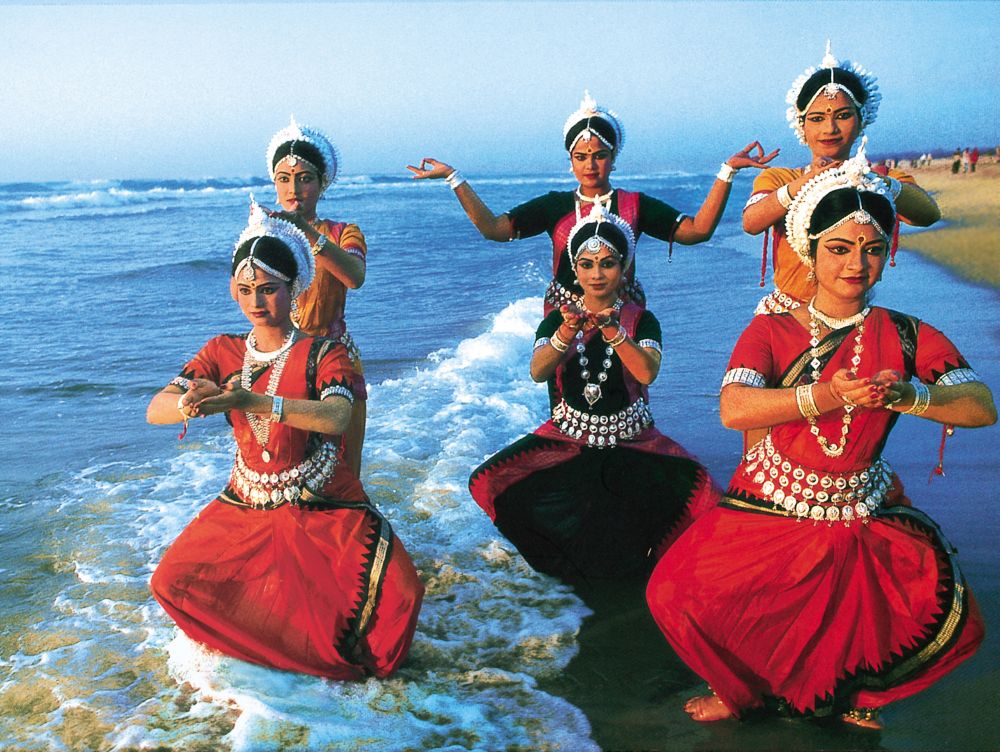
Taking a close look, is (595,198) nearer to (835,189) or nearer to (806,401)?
(835,189)

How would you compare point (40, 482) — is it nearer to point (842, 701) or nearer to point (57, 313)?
point (842, 701)

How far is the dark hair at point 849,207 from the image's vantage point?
3.16 metres

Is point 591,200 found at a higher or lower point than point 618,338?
higher

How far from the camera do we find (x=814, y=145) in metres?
4.29

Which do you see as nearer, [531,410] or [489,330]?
[531,410]

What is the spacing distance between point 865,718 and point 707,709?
0.56m

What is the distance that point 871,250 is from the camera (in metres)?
3.20

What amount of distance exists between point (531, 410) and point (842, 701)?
531 centimetres

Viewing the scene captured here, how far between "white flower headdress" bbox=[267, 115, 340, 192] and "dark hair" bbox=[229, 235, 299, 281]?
1.16 meters

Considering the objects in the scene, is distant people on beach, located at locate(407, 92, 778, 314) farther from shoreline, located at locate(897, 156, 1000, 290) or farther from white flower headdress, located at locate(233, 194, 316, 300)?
shoreline, located at locate(897, 156, 1000, 290)

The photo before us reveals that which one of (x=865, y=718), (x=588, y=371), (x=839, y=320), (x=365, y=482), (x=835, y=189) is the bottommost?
(x=365, y=482)

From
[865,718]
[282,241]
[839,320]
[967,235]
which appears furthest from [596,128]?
[967,235]

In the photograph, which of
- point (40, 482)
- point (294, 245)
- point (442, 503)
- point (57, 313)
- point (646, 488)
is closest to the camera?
point (294, 245)

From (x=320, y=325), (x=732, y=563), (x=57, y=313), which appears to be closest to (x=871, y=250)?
(x=732, y=563)
